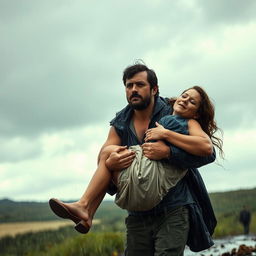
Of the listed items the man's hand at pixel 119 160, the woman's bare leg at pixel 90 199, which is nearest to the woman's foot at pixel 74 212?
the woman's bare leg at pixel 90 199

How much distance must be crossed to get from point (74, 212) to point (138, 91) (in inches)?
44.4

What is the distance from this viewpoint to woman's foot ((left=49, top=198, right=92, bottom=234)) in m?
3.85

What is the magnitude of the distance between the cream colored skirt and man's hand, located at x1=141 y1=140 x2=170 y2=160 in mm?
43

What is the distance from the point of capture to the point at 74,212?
3904 millimetres

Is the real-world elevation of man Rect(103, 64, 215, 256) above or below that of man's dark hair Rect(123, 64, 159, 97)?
below

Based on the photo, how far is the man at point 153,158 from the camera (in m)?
3.91

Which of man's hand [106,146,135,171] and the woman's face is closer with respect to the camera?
man's hand [106,146,135,171]

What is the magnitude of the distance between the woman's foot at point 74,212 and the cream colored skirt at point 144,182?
0.95 feet

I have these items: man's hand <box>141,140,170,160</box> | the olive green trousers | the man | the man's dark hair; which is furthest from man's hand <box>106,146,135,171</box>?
the man's dark hair

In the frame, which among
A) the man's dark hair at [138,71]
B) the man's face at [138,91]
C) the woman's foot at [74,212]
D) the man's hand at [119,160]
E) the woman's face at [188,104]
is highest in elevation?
the man's dark hair at [138,71]

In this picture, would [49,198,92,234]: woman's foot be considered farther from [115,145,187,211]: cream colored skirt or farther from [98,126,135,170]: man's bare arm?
[98,126,135,170]: man's bare arm

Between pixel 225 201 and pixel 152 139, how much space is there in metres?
37.0

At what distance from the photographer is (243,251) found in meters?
10.5

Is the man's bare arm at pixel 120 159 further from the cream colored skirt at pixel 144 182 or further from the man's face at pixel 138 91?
the man's face at pixel 138 91
